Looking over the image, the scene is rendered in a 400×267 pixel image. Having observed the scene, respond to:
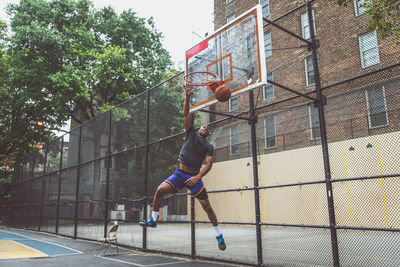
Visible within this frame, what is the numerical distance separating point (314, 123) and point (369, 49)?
158cm

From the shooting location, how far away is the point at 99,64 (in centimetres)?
2094

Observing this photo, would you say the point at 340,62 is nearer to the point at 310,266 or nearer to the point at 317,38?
the point at 317,38

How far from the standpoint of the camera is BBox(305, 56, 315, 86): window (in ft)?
21.5

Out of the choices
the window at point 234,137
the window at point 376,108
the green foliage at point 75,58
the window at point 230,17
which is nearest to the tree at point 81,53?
the green foliage at point 75,58

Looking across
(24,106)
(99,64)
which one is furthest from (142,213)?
(24,106)

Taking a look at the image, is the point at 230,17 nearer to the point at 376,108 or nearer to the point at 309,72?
the point at 309,72

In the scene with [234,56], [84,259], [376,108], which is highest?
[234,56]

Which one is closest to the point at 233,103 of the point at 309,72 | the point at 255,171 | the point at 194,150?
the point at 255,171

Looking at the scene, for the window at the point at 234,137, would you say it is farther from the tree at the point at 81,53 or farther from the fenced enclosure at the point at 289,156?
the tree at the point at 81,53

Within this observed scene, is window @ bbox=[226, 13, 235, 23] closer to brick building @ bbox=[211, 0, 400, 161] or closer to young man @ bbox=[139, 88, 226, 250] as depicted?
brick building @ bbox=[211, 0, 400, 161]

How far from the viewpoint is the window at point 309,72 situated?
6.55 m

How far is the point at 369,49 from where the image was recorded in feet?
18.1

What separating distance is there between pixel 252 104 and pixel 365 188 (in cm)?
305

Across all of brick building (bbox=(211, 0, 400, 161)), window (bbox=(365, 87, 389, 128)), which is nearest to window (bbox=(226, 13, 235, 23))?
brick building (bbox=(211, 0, 400, 161))
